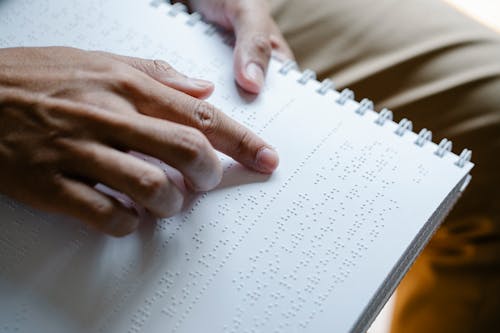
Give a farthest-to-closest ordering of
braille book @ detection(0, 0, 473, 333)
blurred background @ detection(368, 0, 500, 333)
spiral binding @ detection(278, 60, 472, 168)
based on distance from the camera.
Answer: blurred background @ detection(368, 0, 500, 333), spiral binding @ detection(278, 60, 472, 168), braille book @ detection(0, 0, 473, 333)

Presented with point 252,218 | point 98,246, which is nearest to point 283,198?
point 252,218

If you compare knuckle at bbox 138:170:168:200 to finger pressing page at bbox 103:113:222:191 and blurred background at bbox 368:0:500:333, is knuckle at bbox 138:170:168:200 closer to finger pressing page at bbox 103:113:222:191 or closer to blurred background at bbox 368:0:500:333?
finger pressing page at bbox 103:113:222:191

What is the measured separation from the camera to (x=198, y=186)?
597 millimetres

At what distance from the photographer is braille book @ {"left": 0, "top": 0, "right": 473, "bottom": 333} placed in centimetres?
54

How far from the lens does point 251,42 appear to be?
0.74 m

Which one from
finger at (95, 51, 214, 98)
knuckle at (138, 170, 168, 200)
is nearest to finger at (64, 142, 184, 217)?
knuckle at (138, 170, 168, 200)

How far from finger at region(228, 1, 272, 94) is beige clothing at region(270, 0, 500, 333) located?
7cm

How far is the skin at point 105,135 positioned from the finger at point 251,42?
0.19 feet

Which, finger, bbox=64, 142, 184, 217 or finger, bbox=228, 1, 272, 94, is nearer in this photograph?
finger, bbox=64, 142, 184, 217

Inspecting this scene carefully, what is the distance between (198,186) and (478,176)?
41 centimetres

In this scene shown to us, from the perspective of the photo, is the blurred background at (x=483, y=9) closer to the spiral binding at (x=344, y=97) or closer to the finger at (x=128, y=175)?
the spiral binding at (x=344, y=97)

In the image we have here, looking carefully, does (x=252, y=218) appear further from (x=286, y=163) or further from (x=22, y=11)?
(x=22, y=11)

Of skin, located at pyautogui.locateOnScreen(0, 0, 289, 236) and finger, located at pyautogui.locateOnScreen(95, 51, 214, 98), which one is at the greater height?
finger, located at pyautogui.locateOnScreen(95, 51, 214, 98)

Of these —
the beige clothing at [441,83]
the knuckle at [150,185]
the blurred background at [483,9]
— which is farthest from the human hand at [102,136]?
the blurred background at [483,9]
